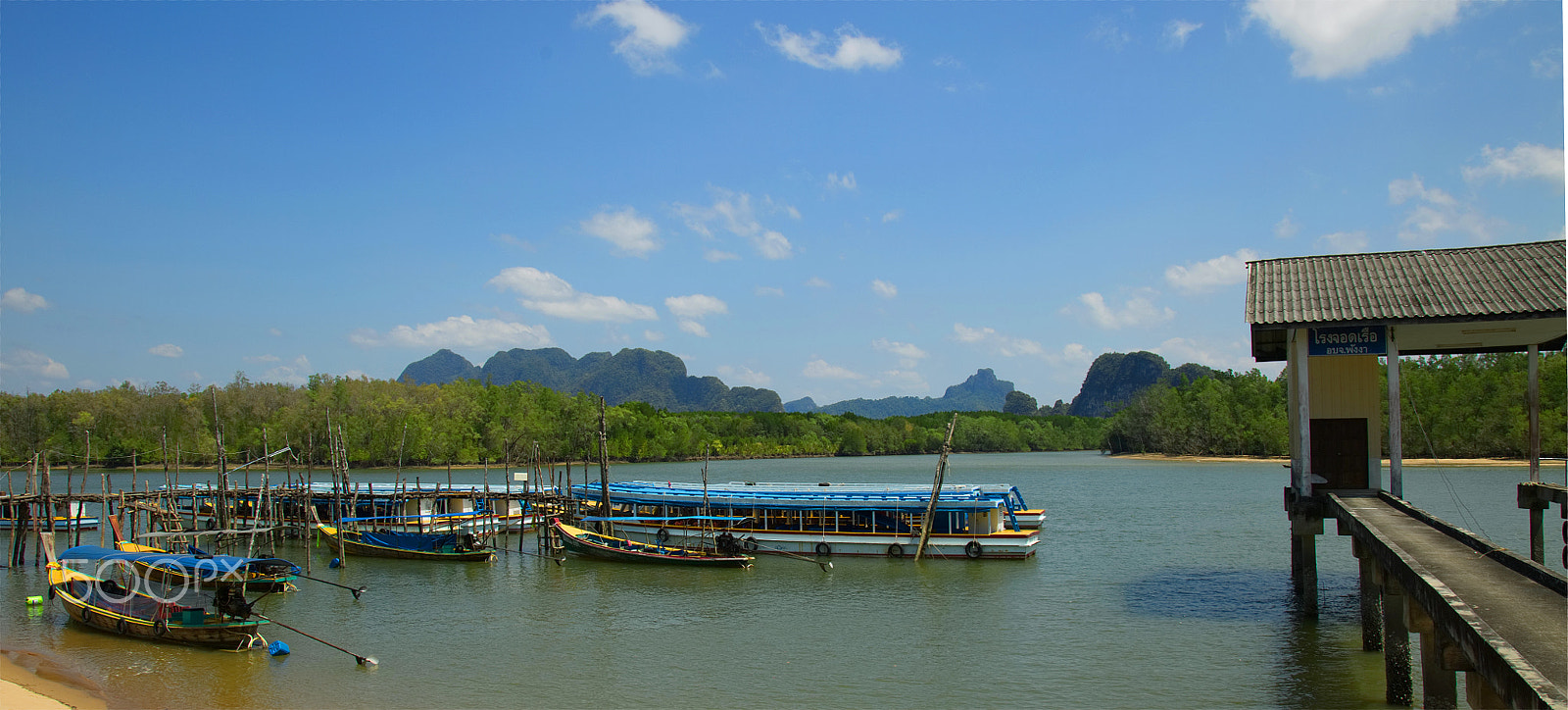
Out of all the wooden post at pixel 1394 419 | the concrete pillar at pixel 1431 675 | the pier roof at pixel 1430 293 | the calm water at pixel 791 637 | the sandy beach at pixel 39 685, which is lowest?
the calm water at pixel 791 637

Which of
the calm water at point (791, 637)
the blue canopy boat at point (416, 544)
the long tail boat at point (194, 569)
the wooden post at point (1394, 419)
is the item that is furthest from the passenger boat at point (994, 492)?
the long tail boat at point (194, 569)

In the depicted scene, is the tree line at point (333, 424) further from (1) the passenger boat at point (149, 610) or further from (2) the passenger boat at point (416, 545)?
(1) the passenger boat at point (149, 610)

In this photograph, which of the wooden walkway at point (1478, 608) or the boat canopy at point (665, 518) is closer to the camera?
the wooden walkway at point (1478, 608)

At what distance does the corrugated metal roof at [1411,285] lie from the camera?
666 inches

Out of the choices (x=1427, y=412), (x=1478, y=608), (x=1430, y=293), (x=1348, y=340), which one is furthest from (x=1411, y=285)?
(x=1427, y=412)

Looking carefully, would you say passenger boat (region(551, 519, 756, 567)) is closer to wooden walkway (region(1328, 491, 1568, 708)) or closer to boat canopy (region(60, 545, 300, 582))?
boat canopy (region(60, 545, 300, 582))

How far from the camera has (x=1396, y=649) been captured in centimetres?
1564

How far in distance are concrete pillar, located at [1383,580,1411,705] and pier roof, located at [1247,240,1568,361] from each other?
18.0 ft

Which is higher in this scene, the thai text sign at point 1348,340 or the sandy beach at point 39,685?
the thai text sign at point 1348,340

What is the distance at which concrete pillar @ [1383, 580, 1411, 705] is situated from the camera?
14.7 m

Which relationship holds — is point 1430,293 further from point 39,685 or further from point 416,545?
point 416,545

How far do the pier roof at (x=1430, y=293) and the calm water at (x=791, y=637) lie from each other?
22.8ft

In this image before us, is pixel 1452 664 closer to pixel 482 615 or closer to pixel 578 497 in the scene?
pixel 482 615

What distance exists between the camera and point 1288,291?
1917cm
